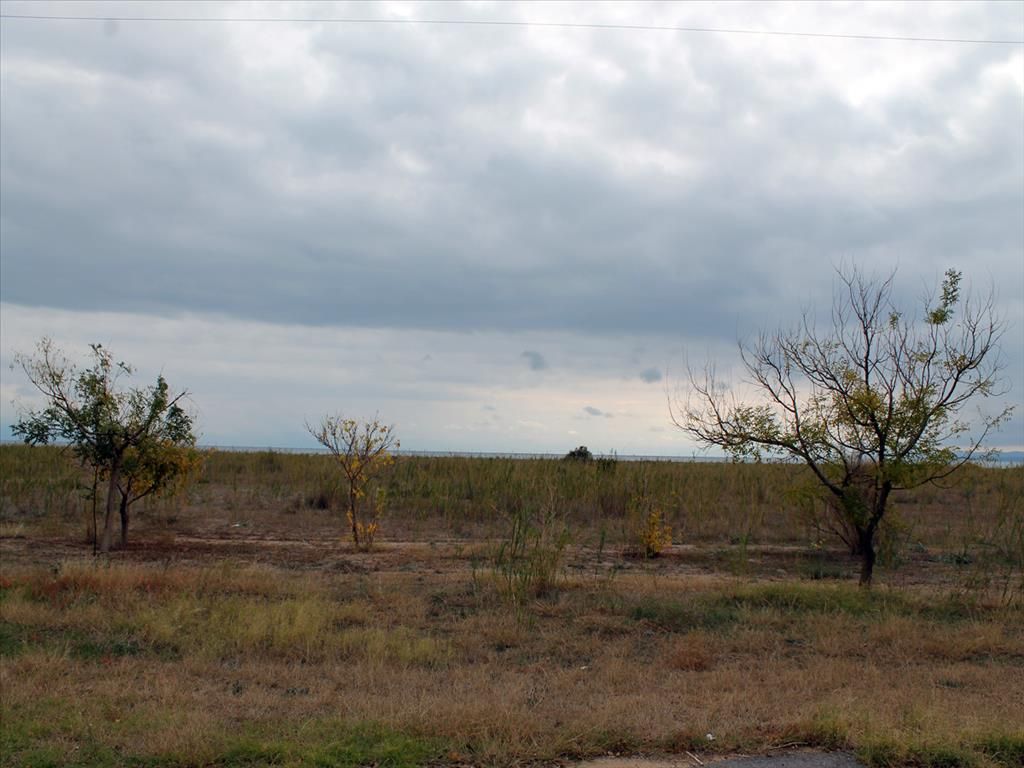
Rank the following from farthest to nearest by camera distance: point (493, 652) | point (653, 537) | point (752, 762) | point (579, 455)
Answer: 1. point (579, 455)
2. point (653, 537)
3. point (493, 652)
4. point (752, 762)

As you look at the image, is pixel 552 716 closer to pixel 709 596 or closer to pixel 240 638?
pixel 240 638

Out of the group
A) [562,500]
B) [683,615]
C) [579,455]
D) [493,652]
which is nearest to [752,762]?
[493,652]

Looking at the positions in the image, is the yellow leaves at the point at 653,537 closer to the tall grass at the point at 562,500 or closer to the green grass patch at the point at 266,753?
the tall grass at the point at 562,500

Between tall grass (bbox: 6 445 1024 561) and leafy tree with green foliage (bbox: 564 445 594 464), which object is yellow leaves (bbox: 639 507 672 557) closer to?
tall grass (bbox: 6 445 1024 561)

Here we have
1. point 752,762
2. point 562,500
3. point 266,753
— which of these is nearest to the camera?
point 266,753

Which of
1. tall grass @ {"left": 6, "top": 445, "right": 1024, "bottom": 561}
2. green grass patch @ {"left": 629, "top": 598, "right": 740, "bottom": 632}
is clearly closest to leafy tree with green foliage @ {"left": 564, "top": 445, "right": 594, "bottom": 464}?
tall grass @ {"left": 6, "top": 445, "right": 1024, "bottom": 561}

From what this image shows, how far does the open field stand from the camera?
664 centimetres

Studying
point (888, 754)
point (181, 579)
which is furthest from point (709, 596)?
point (181, 579)

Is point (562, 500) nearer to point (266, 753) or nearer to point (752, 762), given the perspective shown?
point (752, 762)

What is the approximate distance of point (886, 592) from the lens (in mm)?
13320

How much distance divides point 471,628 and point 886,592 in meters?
6.37

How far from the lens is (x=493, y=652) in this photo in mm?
10086

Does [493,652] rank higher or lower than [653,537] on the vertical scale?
lower

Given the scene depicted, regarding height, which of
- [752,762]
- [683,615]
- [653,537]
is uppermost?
[653,537]
